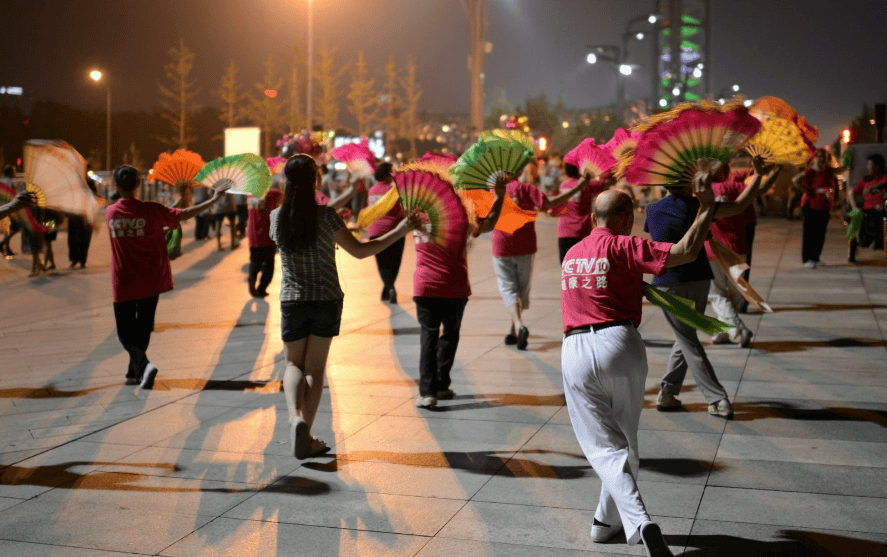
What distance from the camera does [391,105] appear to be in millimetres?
77938

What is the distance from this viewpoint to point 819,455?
5504 millimetres

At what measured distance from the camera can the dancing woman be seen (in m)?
5.37

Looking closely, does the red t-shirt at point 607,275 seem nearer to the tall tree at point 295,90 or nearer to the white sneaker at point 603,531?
the white sneaker at point 603,531

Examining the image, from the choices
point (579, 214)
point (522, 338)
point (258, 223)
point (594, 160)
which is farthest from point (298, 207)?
point (258, 223)

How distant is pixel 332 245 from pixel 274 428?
1.61m

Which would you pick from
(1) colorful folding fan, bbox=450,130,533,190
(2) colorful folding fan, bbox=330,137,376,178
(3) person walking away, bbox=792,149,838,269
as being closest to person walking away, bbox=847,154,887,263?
(3) person walking away, bbox=792,149,838,269

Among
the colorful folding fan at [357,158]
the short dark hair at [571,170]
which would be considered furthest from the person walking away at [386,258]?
the colorful folding fan at [357,158]

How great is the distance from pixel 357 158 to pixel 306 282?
2604 millimetres

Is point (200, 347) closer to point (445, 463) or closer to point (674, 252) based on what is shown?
point (445, 463)

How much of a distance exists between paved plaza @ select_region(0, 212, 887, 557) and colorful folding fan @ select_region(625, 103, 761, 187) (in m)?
1.77

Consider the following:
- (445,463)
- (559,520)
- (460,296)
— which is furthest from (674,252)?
(460,296)

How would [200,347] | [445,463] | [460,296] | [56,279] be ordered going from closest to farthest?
[445,463] → [460,296] → [200,347] → [56,279]

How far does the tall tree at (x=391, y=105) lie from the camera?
251ft

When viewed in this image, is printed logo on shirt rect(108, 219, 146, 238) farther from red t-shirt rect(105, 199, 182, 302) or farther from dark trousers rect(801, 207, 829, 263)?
dark trousers rect(801, 207, 829, 263)
